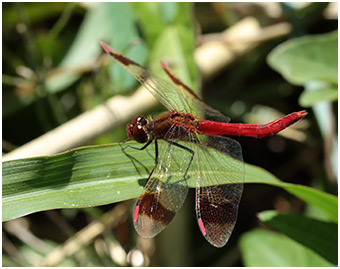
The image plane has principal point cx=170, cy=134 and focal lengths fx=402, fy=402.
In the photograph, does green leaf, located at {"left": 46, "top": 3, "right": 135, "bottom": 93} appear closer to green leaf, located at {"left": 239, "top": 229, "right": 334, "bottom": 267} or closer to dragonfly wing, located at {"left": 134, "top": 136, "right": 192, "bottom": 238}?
dragonfly wing, located at {"left": 134, "top": 136, "right": 192, "bottom": 238}

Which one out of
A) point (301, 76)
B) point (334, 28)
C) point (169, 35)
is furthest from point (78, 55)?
point (334, 28)

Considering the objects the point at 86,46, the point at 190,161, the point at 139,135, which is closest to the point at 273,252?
the point at 190,161

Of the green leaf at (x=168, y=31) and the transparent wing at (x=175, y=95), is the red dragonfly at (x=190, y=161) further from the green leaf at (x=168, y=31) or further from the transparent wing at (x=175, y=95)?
the green leaf at (x=168, y=31)

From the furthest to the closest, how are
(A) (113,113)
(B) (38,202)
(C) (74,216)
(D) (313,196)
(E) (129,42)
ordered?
(C) (74,216) → (E) (129,42) → (A) (113,113) → (D) (313,196) → (B) (38,202)

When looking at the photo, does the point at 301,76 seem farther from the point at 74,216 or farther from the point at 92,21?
the point at 74,216

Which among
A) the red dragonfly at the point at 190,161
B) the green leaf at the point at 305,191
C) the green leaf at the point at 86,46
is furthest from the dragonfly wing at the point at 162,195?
the green leaf at the point at 86,46
